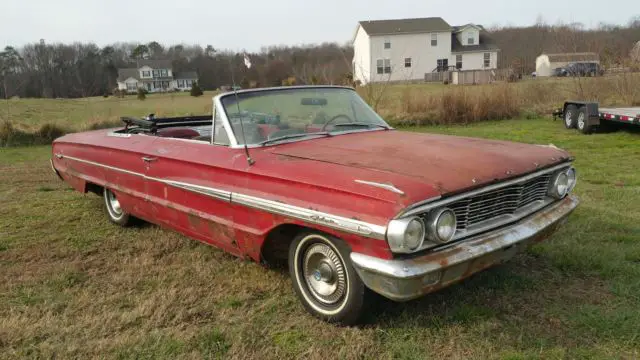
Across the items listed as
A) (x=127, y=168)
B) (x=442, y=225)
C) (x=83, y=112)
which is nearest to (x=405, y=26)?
(x=83, y=112)

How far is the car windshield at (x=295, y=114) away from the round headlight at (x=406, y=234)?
1.44 meters

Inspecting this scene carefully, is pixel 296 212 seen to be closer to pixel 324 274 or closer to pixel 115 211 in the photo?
pixel 324 274

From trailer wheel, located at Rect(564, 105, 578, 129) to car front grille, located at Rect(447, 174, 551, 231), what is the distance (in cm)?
1068

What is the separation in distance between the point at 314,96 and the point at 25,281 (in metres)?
2.67

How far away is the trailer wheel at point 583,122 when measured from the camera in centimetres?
1171

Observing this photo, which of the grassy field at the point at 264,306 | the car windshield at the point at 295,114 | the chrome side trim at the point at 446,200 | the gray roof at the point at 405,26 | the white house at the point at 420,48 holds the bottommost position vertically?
the grassy field at the point at 264,306

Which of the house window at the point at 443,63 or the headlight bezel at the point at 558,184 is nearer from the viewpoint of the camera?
the headlight bezel at the point at 558,184

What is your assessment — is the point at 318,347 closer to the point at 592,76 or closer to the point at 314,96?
the point at 314,96

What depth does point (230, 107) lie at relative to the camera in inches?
144

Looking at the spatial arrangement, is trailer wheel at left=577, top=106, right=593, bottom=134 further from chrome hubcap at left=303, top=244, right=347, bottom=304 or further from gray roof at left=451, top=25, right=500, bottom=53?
gray roof at left=451, top=25, right=500, bottom=53

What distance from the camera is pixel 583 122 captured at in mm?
11914

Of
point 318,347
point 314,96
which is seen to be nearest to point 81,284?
point 318,347

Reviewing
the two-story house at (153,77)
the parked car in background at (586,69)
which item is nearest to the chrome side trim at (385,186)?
the parked car in background at (586,69)

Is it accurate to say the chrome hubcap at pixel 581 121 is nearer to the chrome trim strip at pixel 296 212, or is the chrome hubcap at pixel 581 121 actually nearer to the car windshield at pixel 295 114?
the car windshield at pixel 295 114
